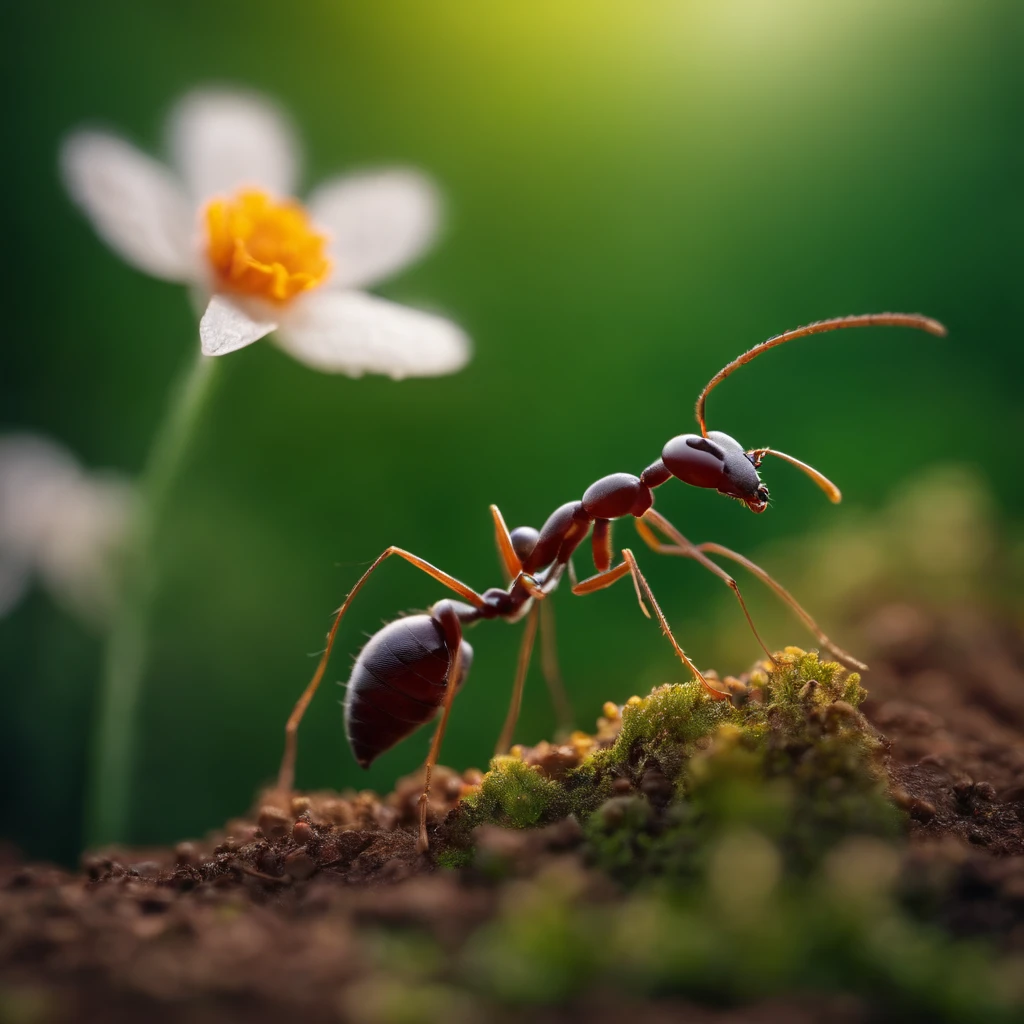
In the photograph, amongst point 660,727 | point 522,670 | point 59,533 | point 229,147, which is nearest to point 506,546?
point 522,670

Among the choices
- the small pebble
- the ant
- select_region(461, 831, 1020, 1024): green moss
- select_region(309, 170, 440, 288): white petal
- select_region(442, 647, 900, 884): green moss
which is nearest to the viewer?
select_region(461, 831, 1020, 1024): green moss

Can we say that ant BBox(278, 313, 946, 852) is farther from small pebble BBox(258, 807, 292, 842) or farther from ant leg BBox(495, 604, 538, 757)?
small pebble BBox(258, 807, 292, 842)

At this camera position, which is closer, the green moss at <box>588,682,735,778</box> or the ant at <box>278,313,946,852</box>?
the green moss at <box>588,682,735,778</box>

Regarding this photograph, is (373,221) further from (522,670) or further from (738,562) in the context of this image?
(738,562)

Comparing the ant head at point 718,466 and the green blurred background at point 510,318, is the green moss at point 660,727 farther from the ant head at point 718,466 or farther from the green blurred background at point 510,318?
the green blurred background at point 510,318

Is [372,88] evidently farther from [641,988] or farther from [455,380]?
[641,988]

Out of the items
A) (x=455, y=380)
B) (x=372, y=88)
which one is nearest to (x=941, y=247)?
(x=455, y=380)

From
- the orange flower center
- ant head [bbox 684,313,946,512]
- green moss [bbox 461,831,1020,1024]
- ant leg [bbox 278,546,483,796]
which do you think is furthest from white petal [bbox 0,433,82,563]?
green moss [bbox 461,831,1020,1024]
